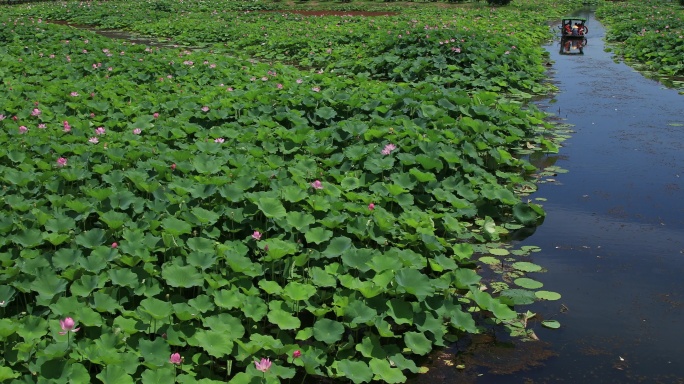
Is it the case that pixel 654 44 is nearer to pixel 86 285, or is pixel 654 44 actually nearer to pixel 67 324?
pixel 86 285

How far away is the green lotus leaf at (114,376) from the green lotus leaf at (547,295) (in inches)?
89.7

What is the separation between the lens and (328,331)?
303cm

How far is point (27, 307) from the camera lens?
3.10m

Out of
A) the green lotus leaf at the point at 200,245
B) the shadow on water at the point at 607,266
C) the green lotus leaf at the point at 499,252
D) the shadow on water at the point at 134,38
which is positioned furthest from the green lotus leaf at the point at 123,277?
the shadow on water at the point at 134,38

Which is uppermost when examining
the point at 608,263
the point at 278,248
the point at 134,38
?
the point at 134,38

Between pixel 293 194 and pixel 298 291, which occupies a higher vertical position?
pixel 293 194

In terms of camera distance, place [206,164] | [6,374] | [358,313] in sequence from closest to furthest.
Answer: [6,374] < [358,313] < [206,164]

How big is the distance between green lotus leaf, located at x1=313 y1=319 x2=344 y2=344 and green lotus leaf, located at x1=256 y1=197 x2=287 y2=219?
940mm

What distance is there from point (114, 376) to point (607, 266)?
9.95 feet

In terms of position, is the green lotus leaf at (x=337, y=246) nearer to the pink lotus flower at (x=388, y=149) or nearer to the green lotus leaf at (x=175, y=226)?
the green lotus leaf at (x=175, y=226)

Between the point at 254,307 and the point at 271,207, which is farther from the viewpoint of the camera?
the point at 271,207

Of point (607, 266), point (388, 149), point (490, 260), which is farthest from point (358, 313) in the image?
point (388, 149)

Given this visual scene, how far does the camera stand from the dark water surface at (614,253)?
10.3 feet

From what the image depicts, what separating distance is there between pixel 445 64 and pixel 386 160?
197 inches
